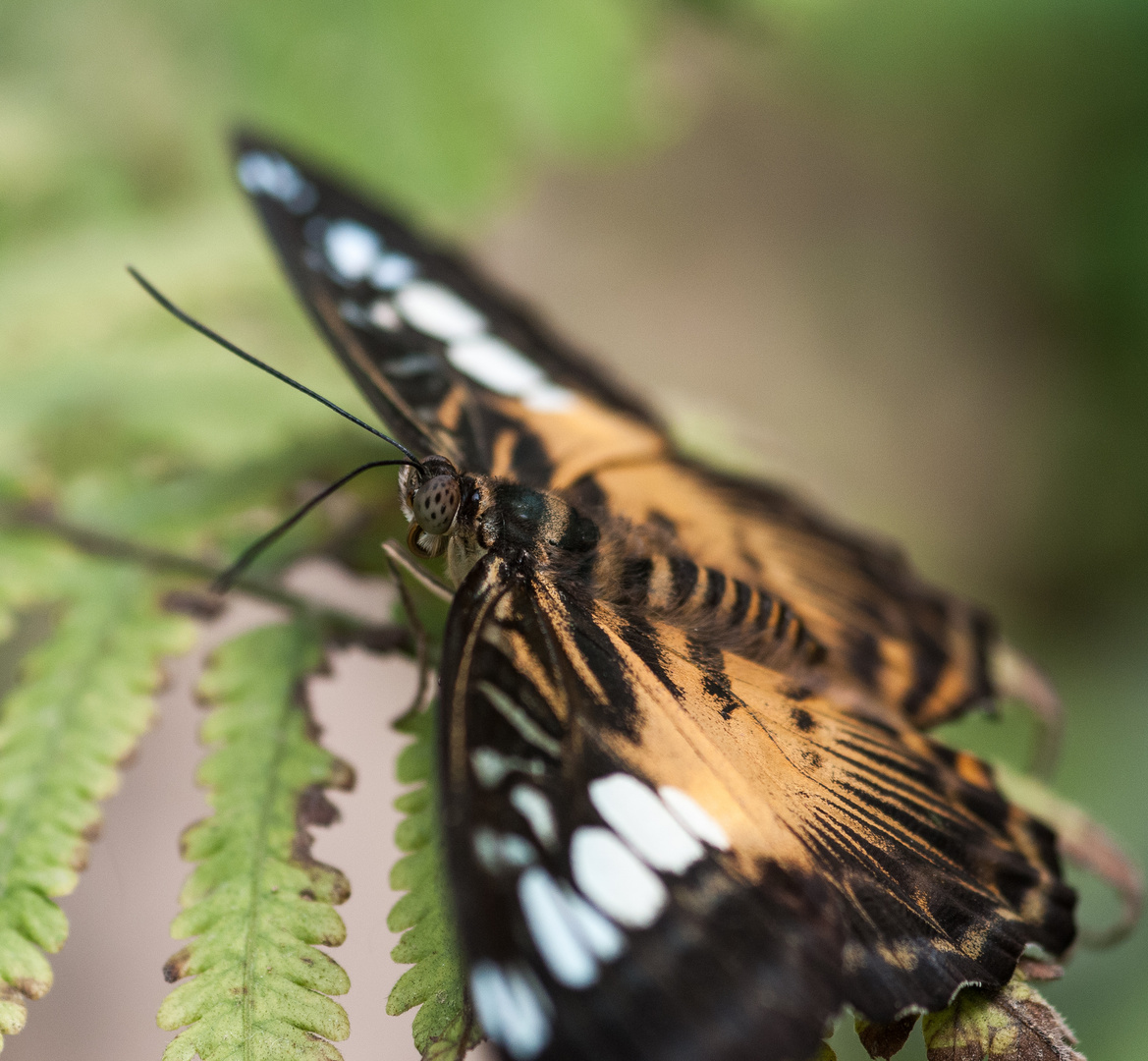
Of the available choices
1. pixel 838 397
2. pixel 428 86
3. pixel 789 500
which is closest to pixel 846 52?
pixel 838 397

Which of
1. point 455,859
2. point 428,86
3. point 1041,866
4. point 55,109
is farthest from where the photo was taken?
point 55,109

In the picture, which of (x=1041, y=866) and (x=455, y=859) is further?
(x=1041, y=866)

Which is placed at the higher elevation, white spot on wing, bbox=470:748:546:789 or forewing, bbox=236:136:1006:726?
forewing, bbox=236:136:1006:726

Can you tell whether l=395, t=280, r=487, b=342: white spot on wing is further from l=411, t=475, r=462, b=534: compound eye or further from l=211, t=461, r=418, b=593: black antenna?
l=411, t=475, r=462, b=534: compound eye

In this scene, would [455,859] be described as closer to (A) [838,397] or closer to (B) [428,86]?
(B) [428,86]

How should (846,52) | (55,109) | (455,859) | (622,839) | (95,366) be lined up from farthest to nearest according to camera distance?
(846,52) → (55,109) → (95,366) → (622,839) → (455,859)

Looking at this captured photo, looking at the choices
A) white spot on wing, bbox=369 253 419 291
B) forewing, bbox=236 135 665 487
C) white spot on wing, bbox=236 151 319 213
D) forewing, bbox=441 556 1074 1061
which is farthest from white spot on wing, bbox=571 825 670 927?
white spot on wing, bbox=236 151 319 213

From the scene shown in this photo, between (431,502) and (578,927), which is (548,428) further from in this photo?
(578,927)

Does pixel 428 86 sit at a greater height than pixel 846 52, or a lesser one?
lesser
